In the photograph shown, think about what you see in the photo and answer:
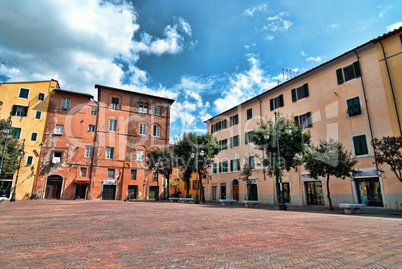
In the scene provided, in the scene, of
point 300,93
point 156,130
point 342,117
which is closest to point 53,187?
point 156,130

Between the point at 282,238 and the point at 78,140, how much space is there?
1399 inches

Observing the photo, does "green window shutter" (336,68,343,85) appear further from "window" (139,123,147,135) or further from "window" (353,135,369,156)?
"window" (139,123,147,135)

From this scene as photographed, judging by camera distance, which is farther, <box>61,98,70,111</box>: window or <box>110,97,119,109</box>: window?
<box>110,97,119,109</box>: window

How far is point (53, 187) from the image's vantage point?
32750 mm

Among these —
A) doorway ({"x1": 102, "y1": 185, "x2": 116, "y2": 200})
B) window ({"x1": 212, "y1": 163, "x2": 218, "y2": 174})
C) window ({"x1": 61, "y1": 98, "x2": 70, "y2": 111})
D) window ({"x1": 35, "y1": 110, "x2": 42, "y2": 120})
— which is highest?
window ({"x1": 61, "y1": 98, "x2": 70, "y2": 111})

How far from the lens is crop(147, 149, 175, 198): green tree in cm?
3359

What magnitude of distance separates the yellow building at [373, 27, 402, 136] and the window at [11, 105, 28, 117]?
41364mm

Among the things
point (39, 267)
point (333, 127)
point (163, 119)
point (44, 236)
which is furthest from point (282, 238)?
point (163, 119)

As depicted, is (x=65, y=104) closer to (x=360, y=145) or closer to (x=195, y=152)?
(x=195, y=152)

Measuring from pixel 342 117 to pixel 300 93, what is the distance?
5.59m

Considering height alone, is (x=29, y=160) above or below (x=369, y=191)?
above

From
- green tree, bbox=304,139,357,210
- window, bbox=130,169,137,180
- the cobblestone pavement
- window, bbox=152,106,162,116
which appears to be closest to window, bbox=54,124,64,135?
window, bbox=130,169,137,180

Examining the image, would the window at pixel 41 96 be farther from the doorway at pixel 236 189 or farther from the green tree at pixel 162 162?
the doorway at pixel 236 189

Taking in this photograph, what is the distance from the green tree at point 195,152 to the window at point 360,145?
14.9 metres
